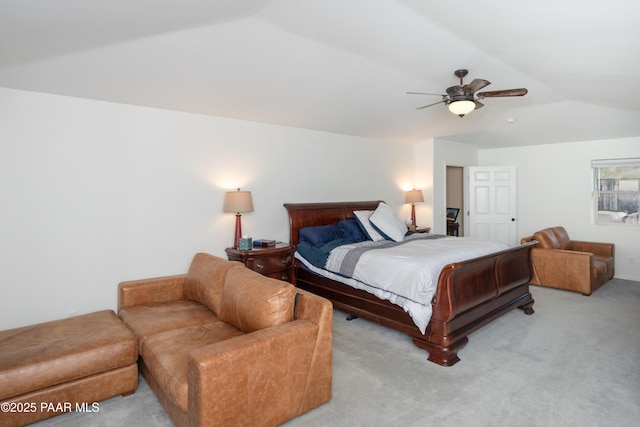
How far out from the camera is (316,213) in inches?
191

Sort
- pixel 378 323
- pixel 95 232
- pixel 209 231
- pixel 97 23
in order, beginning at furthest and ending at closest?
pixel 209 231 → pixel 378 323 → pixel 95 232 → pixel 97 23

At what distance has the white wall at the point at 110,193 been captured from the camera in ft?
9.71

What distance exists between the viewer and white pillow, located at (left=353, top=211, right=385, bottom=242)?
457cm

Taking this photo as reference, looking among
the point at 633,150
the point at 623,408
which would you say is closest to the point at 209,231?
the point at 623,408

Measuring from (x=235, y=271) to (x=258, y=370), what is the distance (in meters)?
1.02

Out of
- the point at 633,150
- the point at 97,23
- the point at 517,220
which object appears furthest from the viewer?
the point at 517,220

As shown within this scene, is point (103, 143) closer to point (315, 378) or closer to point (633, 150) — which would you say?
point (315, 378)

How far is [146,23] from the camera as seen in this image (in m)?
2.33

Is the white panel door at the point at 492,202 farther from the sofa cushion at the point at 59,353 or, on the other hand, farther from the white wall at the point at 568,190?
the sofa cushion at the point at 59,353

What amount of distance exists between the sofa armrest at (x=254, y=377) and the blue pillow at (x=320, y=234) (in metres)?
2.19

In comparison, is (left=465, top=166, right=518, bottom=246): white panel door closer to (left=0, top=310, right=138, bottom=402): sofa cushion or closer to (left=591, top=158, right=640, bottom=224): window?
(left=591, top=158, right=640, bottom=224): window

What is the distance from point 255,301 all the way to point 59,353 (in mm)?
1243

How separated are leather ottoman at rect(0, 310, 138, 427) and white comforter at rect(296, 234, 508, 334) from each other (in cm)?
209

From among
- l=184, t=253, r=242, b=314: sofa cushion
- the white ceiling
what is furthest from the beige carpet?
the white ceiling
